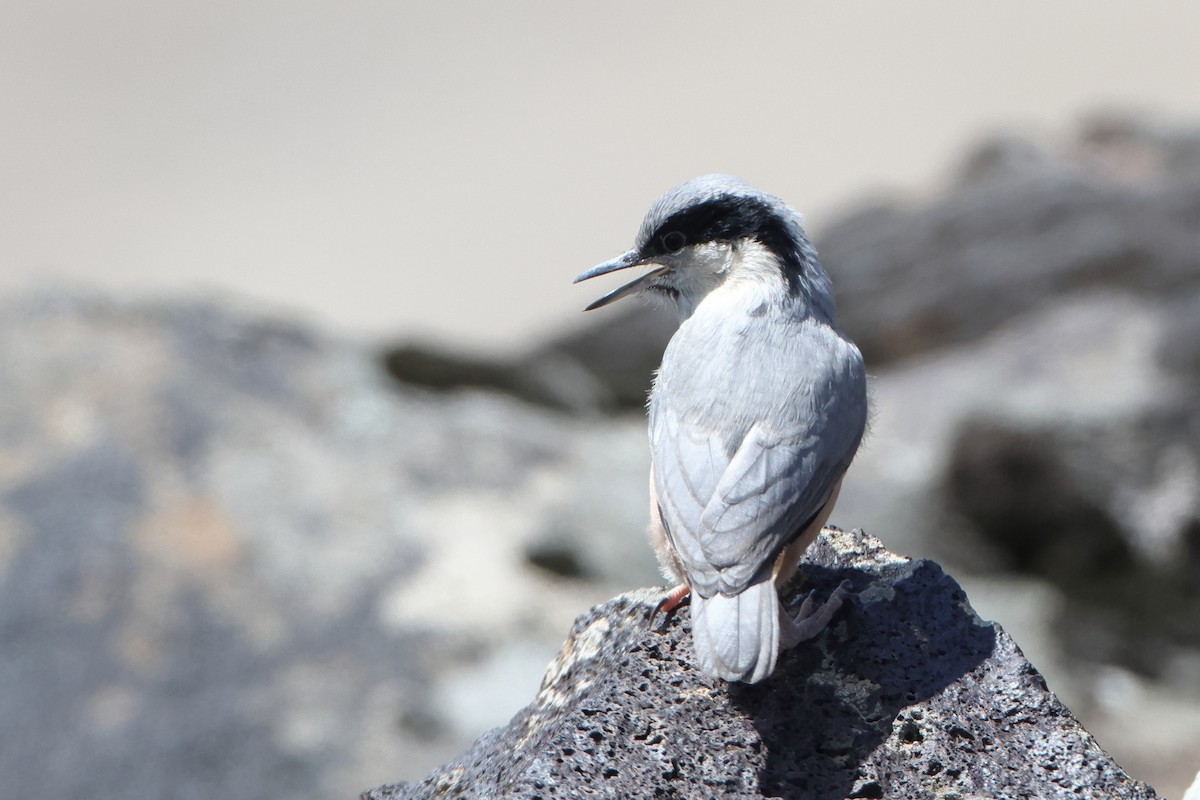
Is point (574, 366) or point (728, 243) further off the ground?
point (728, 243)

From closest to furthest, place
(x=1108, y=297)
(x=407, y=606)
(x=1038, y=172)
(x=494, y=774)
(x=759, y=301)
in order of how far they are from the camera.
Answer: (x=494, y=774) < (x=759, y=301) < (x=407, y=606) < (x=1108, y=297) < (x=1038, y=172)

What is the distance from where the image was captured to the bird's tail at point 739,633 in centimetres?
387

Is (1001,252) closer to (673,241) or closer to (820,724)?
(673,241)

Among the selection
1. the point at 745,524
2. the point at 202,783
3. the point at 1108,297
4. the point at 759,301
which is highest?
the point at 759,301

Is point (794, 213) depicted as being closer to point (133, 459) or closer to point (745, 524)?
point (745, 524)

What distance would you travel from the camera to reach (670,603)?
4.41 metres

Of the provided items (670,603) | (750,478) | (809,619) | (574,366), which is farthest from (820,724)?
(574,366)

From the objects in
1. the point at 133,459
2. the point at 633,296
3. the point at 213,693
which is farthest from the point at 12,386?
the point at 633,296

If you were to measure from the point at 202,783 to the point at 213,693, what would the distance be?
0.47m

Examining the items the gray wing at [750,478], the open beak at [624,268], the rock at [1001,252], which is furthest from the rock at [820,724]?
the rock at [1001,252]

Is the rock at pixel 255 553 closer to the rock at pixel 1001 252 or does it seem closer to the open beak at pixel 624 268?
the open beak at pixel 624 268

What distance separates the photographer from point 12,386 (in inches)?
343

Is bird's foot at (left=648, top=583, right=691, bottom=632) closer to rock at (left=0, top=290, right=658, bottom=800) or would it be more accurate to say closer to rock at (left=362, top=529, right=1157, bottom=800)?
rock at (left=362, top=529, right=1157, bottom=800)

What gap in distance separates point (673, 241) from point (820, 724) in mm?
1862
